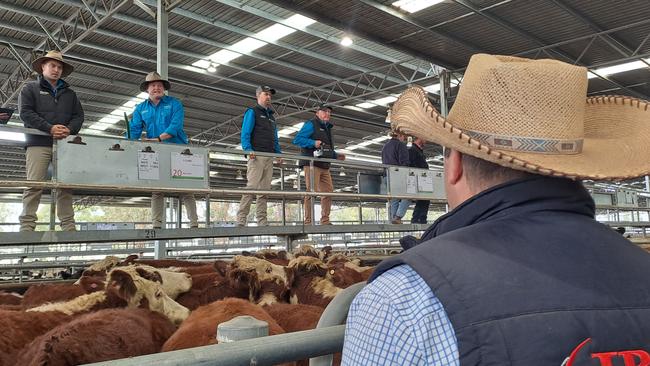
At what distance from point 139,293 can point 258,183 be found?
402 centimetres

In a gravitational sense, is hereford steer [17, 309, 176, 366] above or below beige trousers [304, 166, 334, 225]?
below

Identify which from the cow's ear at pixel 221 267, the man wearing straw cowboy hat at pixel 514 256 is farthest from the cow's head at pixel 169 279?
the man wearing straw cowboy hat at pixel 514 256

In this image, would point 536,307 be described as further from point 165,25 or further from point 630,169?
point 165,25

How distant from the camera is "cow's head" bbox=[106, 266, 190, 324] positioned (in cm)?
369

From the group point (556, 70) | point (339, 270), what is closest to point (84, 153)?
point (339, 270)

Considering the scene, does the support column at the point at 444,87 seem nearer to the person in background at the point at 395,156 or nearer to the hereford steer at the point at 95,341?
the person in background at the point at 395,156

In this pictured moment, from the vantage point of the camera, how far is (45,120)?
19.3ft

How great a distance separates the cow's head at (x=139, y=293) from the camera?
369cm

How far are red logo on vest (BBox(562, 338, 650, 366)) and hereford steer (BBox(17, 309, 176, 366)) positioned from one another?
224 cm

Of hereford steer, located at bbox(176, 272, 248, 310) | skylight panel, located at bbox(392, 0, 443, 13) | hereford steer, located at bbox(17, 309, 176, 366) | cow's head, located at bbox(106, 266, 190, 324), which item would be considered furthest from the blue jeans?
hereford steer, located at bbox(17, 309, 176, 366)

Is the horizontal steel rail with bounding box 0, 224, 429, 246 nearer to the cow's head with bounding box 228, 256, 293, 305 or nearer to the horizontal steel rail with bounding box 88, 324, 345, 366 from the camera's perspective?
the cow's head with bounding box 228, 256, 293, 305

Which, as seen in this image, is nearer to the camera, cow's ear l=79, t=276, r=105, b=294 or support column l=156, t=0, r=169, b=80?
cow's ear l=79, t=276, r=105, b=294

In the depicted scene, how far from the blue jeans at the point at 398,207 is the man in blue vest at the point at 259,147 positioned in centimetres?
254

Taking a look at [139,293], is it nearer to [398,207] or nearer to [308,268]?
[308,268]
